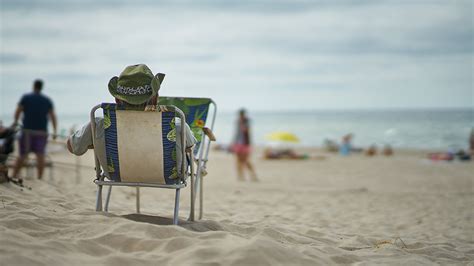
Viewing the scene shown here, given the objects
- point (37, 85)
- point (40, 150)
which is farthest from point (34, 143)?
point (37, 85)

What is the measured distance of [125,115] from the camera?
3916 millimetres

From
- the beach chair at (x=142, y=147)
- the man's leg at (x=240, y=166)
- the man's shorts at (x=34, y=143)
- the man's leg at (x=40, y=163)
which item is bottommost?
the man's leg at (x=240, y=166)

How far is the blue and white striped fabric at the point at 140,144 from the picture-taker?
12.8 ft

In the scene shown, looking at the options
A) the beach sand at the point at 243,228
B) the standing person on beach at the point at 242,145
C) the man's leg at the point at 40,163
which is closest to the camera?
the beach sand at the point at 243,228

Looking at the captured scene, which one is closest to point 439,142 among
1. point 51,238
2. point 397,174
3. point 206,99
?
point 397,174

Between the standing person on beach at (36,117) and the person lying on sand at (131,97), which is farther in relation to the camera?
the standing person on beach at (36,117)

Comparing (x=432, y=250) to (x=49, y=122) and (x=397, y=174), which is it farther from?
(x=397, y=174)

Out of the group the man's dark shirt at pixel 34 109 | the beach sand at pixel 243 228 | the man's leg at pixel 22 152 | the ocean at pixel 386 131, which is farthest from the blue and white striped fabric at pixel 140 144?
the ocean at pixel 386 131

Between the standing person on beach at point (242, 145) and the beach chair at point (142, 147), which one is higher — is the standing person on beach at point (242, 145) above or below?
below

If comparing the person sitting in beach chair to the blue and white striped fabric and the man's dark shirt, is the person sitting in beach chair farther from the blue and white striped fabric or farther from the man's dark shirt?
the man's dark shirt

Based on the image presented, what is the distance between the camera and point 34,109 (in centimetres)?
882

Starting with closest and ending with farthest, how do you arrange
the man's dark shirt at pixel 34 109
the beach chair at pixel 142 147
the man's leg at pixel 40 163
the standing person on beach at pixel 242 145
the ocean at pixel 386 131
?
the beach chair at pixel 142 147
the man's leg at pixel 40 163
the man's dark shirt at pixel 34 109
the standing person on beach at pixel 242 145
the ocean at pixel 386 131

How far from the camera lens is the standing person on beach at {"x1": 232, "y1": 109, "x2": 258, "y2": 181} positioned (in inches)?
492

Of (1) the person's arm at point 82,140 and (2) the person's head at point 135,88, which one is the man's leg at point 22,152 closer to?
(1) the person's arm at point 82,140
